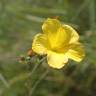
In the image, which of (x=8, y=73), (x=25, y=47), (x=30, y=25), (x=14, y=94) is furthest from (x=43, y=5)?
(x=14, y=94)

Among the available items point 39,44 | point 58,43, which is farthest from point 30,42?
point 39,44

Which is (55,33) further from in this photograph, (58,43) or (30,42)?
(30,42)

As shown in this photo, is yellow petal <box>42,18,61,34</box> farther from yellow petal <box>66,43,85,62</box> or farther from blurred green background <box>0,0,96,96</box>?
blurred green background <box>0,0,96,96</box>

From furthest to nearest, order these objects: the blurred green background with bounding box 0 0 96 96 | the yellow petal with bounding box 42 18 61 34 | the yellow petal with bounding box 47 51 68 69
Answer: the blurred green background with bounding box 0 0 96 96 → the yellow petal with bounding box 42 18 61 34 → the yellow petal with bounding box 47 51 68 69

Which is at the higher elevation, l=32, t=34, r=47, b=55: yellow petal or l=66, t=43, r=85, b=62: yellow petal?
l=32, t=34, r=47, b=55: yellow petal

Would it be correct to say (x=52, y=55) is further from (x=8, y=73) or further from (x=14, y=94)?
(x=8, y=73)

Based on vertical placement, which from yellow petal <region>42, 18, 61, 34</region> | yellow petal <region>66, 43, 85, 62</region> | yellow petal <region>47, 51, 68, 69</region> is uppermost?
yellow petal <region>42, 18, 61, 34</region>

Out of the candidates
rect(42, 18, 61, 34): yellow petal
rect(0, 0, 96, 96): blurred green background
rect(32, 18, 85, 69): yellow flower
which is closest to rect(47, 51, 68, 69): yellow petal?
rect(32, 18, 85, 69): yellow flower
